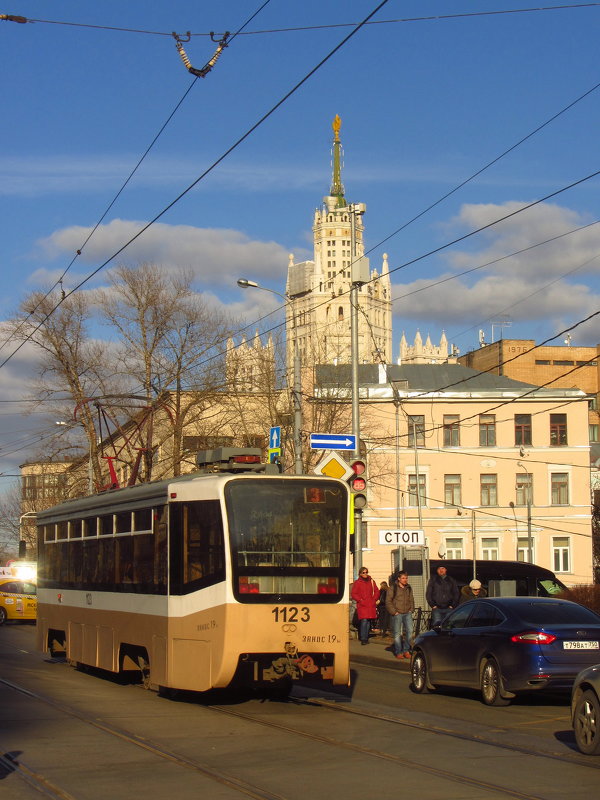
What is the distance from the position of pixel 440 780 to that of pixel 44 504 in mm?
65548

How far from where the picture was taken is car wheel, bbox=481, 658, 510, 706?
574 inches

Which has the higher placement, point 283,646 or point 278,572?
point 278,572

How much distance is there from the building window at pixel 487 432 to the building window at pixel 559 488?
12.2ft

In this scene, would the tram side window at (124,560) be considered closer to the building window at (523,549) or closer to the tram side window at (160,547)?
the tram side window at (160,547)

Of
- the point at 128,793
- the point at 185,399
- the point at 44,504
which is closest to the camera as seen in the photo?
the point at 128,793

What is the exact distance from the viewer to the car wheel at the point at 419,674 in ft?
53.8

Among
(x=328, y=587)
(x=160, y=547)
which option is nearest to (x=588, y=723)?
(x=328, y=587)

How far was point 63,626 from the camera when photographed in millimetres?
19531

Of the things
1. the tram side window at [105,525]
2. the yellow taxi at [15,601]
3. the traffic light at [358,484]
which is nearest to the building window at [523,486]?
the yellow taxi at [15,601]

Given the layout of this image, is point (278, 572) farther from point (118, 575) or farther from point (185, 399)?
point (185, 399)

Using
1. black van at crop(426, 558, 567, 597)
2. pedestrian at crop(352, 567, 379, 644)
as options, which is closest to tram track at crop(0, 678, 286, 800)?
pedestrian at crop(352, 567, 379, 644)

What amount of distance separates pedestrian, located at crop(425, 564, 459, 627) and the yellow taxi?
70.4 feet

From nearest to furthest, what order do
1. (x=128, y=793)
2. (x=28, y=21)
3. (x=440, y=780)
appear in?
1. (x=128, y=793)
2. (x=440, y=780)
3. (x=28, y=21)

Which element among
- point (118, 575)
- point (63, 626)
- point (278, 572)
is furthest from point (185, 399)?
point (278, 572)
